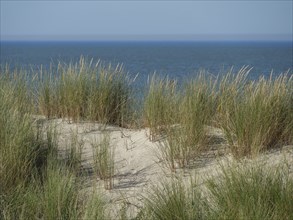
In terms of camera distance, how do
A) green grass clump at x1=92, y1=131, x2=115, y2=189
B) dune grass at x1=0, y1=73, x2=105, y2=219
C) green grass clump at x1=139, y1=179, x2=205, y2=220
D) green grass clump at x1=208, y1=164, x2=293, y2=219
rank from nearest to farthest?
green grass clump at x1=208, y1=164, x2=293, y2=219 < green grass clump at x1=139, y1=179, x2=205, y2=220 < dune grass at x1=0, y1=73, x2=105, y2=219 < green grass clump at x1=92, y1=131, x2=115, y2=189

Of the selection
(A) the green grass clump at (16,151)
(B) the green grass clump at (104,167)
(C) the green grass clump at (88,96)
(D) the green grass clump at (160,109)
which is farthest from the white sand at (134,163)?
(A) the green grass clump at (16,151)

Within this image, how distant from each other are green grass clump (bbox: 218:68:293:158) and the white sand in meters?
0.16

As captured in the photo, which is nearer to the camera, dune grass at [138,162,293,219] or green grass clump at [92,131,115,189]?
dune grass at [138,162,293,219]

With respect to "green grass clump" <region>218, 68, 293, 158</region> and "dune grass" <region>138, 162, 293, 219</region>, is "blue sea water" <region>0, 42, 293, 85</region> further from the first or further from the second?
"dune grass" <region>138, 162, 293, 219</region>

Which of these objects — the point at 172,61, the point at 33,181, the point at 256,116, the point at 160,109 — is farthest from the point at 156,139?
the point at 172,61

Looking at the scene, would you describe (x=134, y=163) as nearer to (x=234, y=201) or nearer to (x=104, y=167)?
(x=104, y=167)

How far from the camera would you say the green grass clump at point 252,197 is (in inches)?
136

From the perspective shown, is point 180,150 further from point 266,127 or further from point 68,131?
point 68,131

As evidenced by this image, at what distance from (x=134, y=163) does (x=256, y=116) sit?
4.38 ft

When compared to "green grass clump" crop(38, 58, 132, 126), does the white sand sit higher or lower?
lower

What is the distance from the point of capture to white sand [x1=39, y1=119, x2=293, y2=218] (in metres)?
4.41

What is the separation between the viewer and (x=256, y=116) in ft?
16.9

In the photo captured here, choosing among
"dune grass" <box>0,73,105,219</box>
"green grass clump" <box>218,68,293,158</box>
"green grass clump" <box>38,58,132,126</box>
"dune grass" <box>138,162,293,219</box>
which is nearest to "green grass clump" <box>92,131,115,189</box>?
"dune grass" <box>0,73,105,219</box>

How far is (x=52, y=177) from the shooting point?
12.9ft
